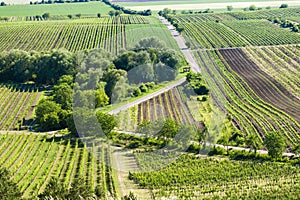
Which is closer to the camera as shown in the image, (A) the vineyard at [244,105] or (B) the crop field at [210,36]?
(A) the vineyard at [244,105]

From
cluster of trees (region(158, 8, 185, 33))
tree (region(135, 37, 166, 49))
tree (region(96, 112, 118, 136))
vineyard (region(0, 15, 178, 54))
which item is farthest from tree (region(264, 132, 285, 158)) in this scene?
cluster of trees (region(158, 8, 185, 33))

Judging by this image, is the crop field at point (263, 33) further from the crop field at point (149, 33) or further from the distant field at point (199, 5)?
the distant field at point (199, 5)

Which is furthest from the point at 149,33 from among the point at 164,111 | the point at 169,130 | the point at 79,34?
the point at 169,130

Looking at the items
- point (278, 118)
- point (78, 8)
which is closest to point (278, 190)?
point (278, 118)

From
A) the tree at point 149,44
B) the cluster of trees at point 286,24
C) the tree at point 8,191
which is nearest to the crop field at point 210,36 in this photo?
the cluster of trees at point 286,24

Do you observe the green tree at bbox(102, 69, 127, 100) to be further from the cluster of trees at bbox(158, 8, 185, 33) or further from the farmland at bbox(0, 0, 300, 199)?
the cluster of trees at bbox(158, 8, 185, 33)

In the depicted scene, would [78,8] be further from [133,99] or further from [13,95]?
[133,99]
